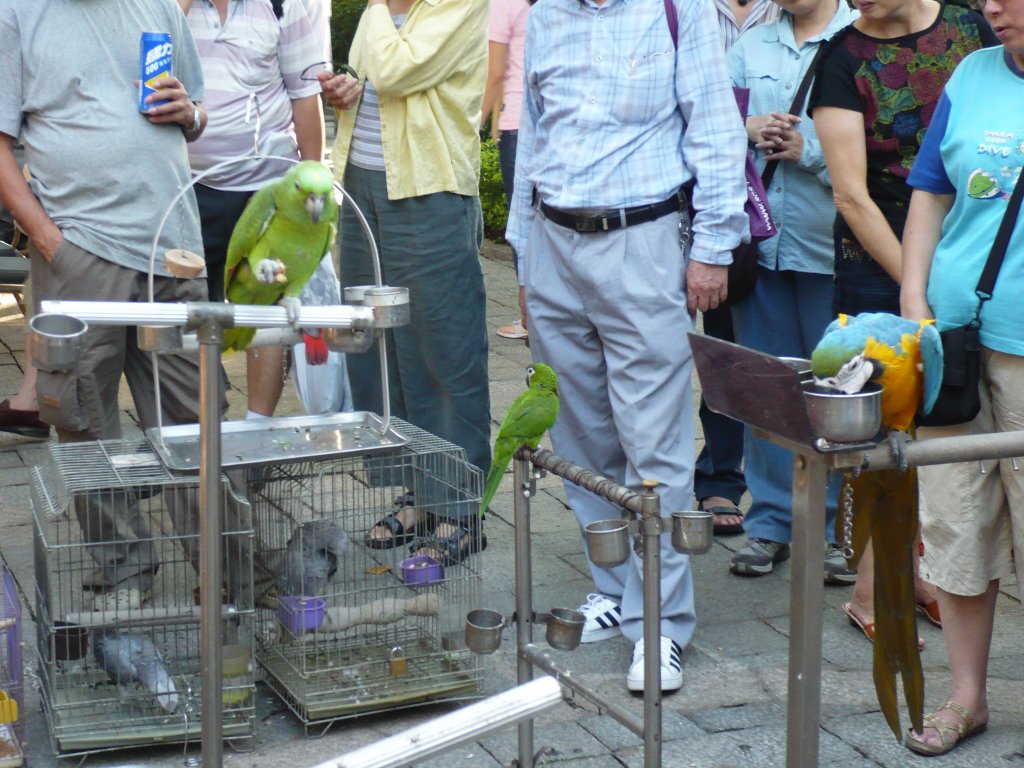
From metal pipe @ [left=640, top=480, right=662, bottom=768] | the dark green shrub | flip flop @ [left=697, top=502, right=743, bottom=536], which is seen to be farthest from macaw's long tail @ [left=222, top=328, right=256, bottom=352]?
the dark green shrub

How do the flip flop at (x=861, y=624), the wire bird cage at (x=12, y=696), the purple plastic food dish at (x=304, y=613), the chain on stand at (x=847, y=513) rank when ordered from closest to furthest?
the chain on stand at (x=847, y=513) → the wire bird cage at (x=12, y=696) → the purple plastic food dish at (x=304, y=613) → the flip flop at (x=861, y=624)

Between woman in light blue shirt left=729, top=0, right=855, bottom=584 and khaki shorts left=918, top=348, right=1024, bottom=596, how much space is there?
0.79 metres

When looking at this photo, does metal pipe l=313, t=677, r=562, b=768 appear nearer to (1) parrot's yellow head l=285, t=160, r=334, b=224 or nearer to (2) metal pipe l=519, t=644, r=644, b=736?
(2) metal pipe l=519, t=644, r=644, b=736

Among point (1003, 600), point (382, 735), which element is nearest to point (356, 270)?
point (382, 735)

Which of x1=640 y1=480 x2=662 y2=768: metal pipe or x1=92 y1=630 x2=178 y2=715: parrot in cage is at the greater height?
x1=640 y1=480 x2=662 y2=768: metal pipe

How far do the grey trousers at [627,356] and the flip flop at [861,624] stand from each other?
1.76 ft

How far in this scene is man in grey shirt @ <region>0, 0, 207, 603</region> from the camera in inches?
139

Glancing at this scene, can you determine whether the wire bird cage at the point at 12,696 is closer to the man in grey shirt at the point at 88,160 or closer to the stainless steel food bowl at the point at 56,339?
the man in grey shirt at the point at 88,160

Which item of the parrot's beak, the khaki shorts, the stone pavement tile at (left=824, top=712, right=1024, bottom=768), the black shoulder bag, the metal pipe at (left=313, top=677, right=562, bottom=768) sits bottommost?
the stone pavement tile at (left=824, top=712, right=1024, bottom=768)

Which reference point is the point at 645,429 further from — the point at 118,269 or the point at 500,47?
the point at 500,47

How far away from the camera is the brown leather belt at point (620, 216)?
3.37 meters

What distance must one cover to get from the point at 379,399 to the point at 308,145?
1.02m

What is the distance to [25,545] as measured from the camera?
4324 millimetres

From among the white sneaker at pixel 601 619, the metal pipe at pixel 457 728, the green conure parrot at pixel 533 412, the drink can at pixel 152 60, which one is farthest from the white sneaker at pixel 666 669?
the drink can at pixel 152 60
